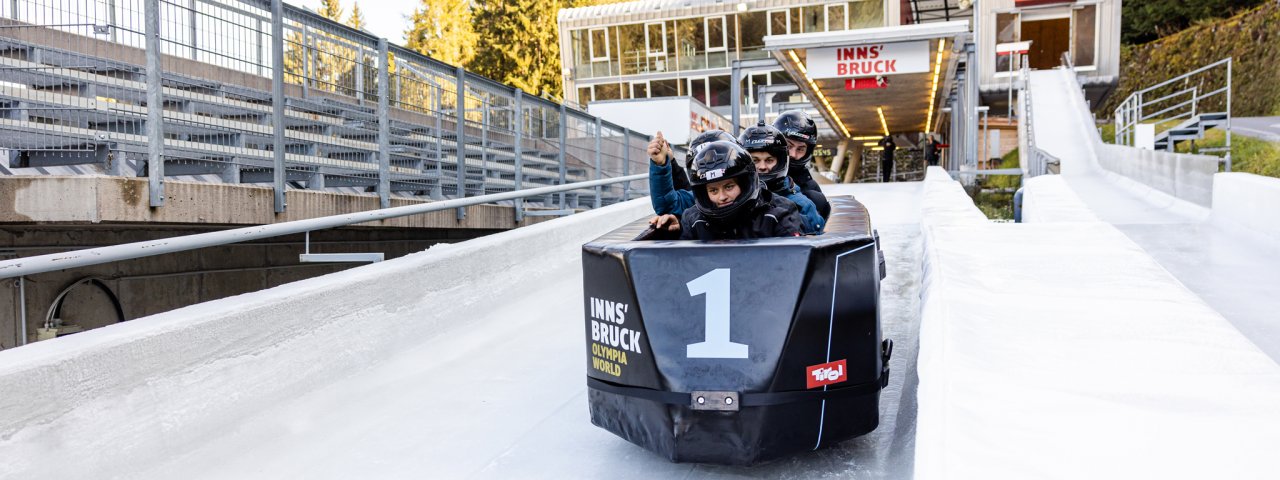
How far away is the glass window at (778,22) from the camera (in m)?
32.6

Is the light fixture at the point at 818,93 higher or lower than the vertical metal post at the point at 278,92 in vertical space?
higher

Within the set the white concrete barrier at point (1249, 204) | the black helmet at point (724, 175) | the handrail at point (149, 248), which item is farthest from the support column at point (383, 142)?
the white concrete barrier at point (1249, 204)

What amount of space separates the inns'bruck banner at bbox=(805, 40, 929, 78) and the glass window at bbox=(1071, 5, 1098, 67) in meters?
15.8

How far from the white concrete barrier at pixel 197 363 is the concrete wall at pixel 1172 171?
785 cm

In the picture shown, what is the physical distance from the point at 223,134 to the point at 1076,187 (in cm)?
1152

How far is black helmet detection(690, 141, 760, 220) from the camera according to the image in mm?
3250

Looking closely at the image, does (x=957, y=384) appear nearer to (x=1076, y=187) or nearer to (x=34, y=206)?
(x=34, y=206)

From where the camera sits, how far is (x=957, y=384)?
8.20 feet

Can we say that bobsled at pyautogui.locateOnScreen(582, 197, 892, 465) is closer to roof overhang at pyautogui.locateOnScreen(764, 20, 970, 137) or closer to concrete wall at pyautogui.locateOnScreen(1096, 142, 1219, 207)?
concrete wall at pyautogui.locateOnScreen(1096, 142, 1219, 207)

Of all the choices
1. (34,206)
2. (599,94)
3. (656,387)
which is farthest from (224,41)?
(599,94)

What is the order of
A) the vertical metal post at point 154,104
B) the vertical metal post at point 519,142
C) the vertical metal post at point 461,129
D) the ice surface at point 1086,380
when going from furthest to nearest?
the vertical metal post at point 519,142, the vertical metal post at point 461,129, the vertical metal post at point 154,104, the ice surface at point 1086,380

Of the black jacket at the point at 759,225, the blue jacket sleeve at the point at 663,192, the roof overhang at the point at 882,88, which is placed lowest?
the black jacket at the point at 759,225

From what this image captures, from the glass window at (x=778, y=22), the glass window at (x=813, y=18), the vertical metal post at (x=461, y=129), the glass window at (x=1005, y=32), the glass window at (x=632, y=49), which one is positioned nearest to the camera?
the vertical metal post at (x=461, y=129)

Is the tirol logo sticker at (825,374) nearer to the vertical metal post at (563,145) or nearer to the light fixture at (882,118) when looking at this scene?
the vertical metal post at (563,145)
